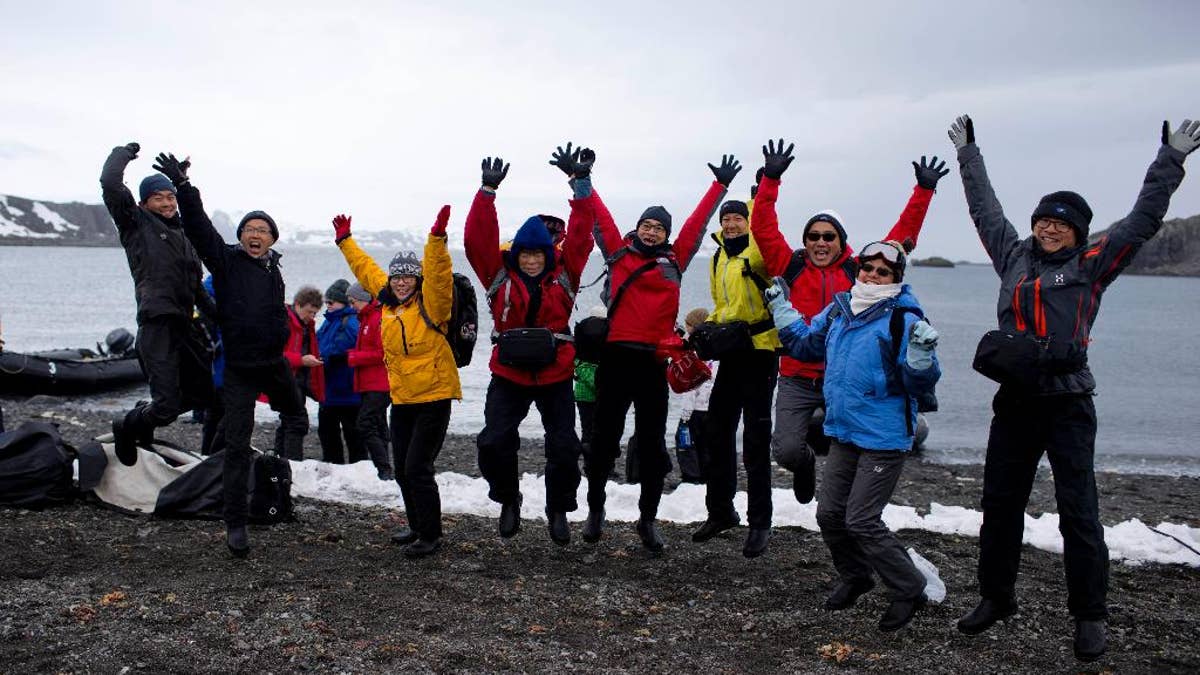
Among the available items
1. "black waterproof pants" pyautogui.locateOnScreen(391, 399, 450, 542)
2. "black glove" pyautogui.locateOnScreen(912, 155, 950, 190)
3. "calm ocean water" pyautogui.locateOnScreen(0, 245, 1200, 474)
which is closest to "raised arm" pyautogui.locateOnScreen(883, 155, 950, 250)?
"black glove" pyautogui.locateOnScreen(912, 155, 950, 190)

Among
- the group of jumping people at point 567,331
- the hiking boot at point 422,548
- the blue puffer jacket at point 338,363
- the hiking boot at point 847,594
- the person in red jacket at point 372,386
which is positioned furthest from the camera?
the blue puffer jacket at point 338,363

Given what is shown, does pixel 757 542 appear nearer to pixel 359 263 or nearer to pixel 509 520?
pixel 509 520

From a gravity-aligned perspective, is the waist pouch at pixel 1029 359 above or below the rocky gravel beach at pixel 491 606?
above

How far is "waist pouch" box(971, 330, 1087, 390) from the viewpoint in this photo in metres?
5.31

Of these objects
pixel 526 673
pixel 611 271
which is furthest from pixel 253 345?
pixel 526 673

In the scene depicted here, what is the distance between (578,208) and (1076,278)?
10.5ft

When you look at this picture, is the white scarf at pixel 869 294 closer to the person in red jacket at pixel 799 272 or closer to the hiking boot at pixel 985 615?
the person in red jacket at pixel 799 272

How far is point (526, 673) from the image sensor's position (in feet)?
16.8

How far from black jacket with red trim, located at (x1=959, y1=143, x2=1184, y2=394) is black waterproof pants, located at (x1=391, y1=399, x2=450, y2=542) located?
12.5ft

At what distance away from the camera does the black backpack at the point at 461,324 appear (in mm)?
7188

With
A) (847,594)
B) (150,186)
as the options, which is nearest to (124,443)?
(150,186)

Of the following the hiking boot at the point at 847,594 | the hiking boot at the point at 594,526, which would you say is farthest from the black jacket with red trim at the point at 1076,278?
the hiking boot at the point at 594,526

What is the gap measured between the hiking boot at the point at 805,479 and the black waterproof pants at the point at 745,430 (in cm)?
23

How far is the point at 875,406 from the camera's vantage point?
5.75 meters
